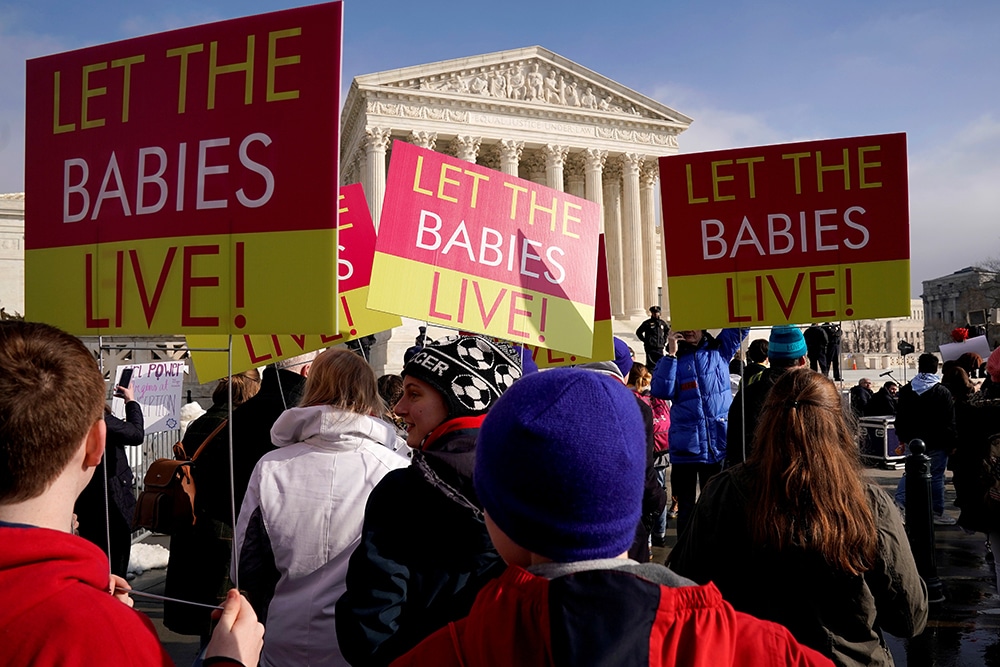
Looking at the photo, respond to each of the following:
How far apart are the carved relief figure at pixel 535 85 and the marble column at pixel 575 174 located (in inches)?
140

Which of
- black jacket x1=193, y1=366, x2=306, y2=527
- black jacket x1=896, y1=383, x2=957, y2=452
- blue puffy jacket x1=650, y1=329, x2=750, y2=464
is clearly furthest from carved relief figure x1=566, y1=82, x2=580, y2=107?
black jacket x1=193, y1=366, x2=306, y2=527

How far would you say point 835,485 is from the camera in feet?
7.31

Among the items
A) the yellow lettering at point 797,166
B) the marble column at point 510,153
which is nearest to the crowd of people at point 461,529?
the yellow lettering at point 797,166

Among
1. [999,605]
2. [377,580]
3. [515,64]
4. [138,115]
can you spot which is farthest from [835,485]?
[515,64]

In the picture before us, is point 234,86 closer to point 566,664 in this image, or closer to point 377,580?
point 377,580

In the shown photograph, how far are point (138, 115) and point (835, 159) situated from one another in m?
3.91

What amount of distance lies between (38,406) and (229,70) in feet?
5.76

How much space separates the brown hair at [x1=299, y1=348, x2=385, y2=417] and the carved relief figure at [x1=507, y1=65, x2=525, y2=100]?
129ft

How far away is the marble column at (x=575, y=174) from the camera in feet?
139

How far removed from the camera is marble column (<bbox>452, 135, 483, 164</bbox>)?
38266 mm

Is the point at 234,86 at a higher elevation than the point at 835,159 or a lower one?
lower

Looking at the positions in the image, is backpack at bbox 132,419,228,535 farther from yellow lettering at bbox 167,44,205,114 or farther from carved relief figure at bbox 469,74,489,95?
carved relief figure at bbox 469,74,489,95

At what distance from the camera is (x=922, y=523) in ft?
17.6

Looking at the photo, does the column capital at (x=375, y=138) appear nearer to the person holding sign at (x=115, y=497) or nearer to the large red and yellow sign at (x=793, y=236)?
the person holding sign at (x=115, y=497)
